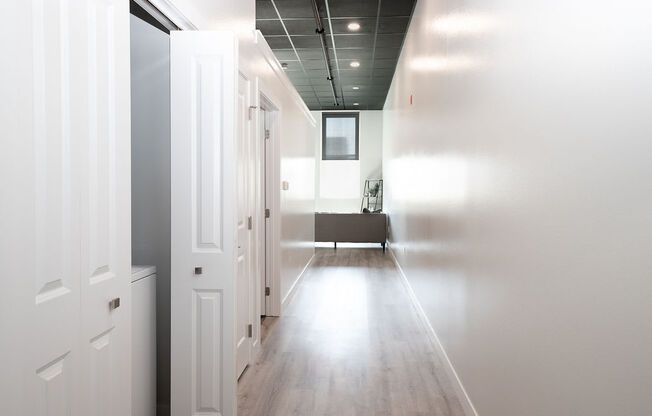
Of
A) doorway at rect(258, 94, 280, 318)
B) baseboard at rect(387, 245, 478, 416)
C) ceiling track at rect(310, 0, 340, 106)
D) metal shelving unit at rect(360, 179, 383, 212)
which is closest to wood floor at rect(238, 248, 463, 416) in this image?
baseboard at rect(387, 245, 478, 416)

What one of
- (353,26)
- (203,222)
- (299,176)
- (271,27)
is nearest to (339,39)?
(353,26)

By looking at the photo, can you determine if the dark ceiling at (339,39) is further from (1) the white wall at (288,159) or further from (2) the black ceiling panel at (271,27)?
(1) the white wall at (288,159)

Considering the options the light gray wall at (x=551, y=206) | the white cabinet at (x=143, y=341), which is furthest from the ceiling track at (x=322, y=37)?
the white cabinet at (x=143, y=341)

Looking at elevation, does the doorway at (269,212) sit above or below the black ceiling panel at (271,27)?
below

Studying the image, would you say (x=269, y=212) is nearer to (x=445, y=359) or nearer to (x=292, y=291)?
(x=292, y=291)

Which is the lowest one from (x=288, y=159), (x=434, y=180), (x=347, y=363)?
(x=347, y=363)

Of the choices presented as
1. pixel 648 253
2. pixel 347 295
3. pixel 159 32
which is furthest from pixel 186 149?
pixel 347 295

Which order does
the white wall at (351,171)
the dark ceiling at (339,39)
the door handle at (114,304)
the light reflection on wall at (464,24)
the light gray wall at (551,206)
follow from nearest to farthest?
the light gray wall at (551,206) → the door handle at (114,304) → the light reflection on wall at (464,24) → the dark ceiling at (339,39) → the white wall at (351,171)

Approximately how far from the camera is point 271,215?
4.74 metres

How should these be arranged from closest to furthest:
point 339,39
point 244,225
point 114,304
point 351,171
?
point 114,304
point 244,225
point 339,39
point 351,171

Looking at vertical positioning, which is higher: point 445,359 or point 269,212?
point 269,212

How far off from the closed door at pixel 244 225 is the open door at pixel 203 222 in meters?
0.70

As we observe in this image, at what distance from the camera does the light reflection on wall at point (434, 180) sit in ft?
9.57

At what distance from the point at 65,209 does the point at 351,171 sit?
1135 centimetres
